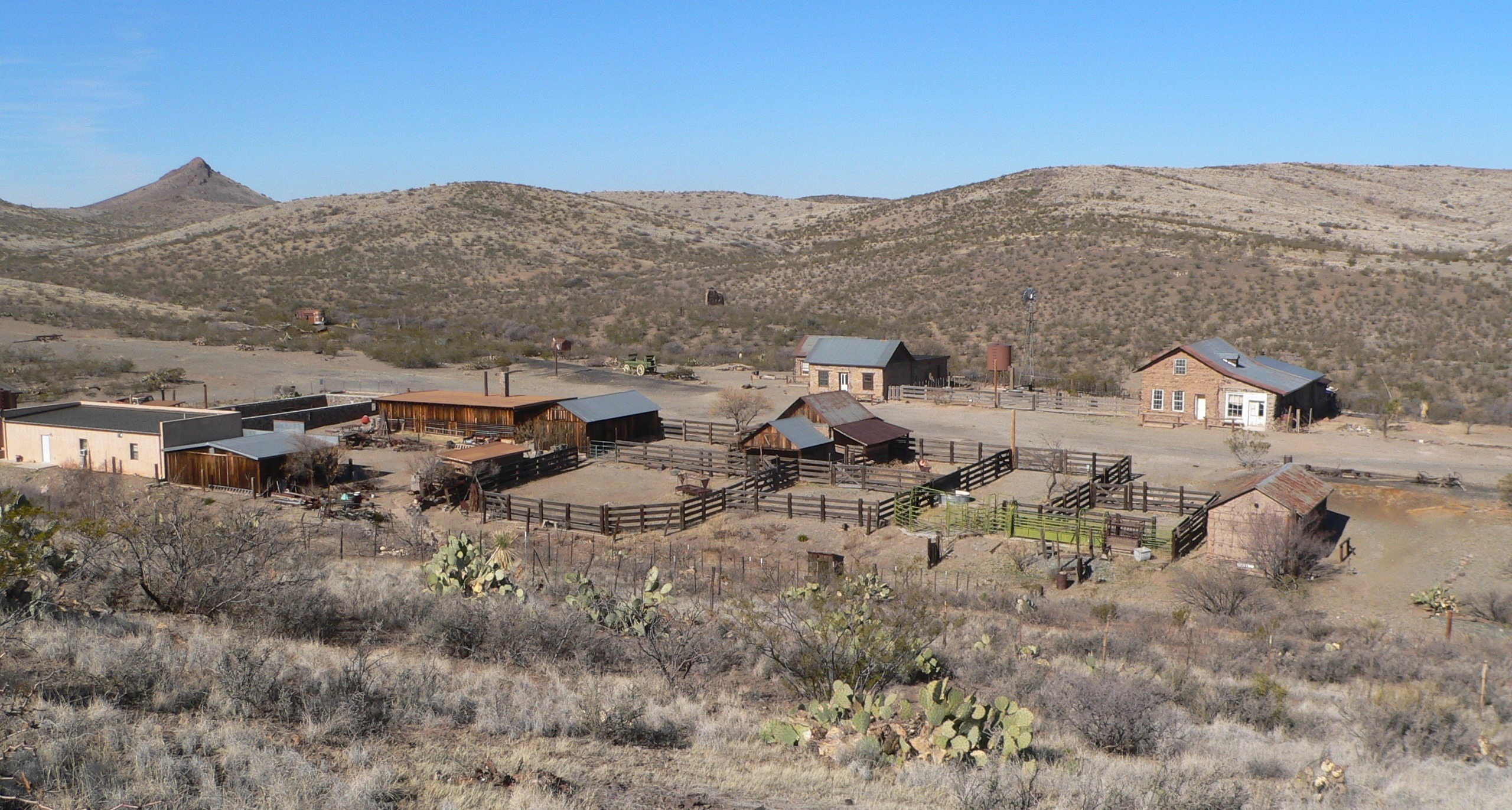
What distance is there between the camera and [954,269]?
277ft

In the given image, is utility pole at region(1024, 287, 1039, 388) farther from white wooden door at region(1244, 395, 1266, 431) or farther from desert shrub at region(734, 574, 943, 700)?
desert shrub at region(734, 574, 943, 700)

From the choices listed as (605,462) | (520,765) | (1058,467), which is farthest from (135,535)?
(1058,467)

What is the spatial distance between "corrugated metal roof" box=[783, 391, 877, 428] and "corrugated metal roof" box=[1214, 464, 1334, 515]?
13403 mm

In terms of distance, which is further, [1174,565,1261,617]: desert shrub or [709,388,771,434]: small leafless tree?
[709,388,771,434]: small leafless tree

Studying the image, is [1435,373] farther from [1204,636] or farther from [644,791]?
Result: [644,791]

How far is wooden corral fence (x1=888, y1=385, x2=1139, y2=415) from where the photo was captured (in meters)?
48.4

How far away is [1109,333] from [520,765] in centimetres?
6336

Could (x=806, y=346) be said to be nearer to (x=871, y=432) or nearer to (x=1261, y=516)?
(x=871, y=432)

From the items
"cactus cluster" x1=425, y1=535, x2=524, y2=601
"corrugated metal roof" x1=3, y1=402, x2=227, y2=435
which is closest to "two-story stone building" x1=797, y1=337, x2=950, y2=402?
"corrugated metal roof" x1=3, y1=402, x2=227, y2=435

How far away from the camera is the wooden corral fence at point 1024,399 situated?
4838 centimetres

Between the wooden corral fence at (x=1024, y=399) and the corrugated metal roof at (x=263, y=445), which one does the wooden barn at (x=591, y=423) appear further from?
the wooden corral fence at (x=1024, y=399)

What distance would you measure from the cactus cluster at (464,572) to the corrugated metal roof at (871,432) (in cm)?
1743

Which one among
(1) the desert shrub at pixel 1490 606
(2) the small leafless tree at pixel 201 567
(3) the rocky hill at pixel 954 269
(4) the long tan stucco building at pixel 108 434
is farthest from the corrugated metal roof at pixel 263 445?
(3) the rocky hill at pixel 954 269

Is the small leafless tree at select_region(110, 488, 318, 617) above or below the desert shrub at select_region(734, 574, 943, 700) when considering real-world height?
above
